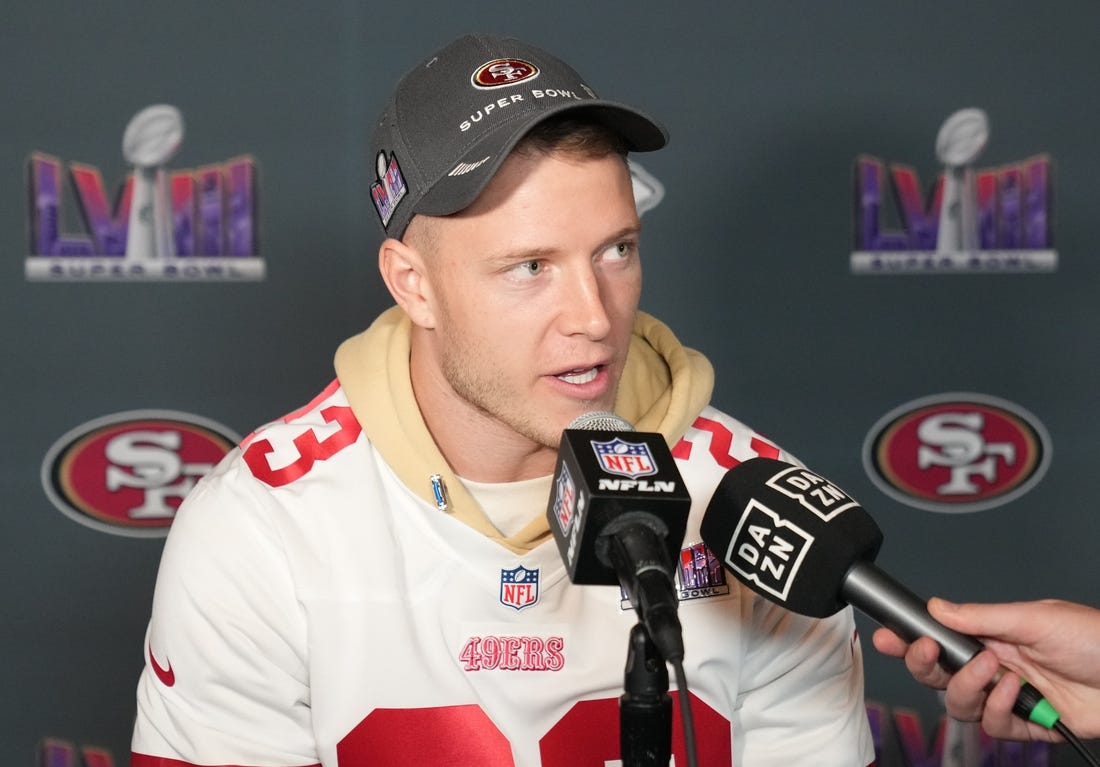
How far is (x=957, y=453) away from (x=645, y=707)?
156cm

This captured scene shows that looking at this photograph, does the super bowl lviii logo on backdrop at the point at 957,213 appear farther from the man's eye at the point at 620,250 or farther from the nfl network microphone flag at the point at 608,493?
the nfl network microphone flag at the point at 608,493

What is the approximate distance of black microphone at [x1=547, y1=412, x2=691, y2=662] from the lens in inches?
33.5

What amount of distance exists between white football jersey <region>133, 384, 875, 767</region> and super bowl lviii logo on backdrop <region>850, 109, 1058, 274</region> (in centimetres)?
91

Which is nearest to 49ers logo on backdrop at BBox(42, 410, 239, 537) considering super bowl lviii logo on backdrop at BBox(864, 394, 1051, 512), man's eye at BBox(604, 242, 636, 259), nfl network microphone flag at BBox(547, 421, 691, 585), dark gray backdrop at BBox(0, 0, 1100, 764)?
dark gray backdrop at BBox(0, 0, 1100, 764)

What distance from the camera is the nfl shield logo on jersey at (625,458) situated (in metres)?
0.91

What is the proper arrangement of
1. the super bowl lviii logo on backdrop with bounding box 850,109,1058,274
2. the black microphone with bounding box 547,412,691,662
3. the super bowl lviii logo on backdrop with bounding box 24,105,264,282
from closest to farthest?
1. the black microphone with bounding box 547,412,691,662
2. the super bowl lviii logo on backdrop with bounding box 24,105,264,282
3. the super bowl lviii logo on backdrop with bounding box 850,109,1058,274

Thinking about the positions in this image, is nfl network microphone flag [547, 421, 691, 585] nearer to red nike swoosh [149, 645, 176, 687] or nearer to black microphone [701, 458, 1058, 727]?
black microphone [701, 458, 1058, 727]

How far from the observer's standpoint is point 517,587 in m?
1.44

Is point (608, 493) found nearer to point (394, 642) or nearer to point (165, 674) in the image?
point (394, 642)

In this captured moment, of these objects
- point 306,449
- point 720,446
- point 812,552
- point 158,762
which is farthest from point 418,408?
point 812,552

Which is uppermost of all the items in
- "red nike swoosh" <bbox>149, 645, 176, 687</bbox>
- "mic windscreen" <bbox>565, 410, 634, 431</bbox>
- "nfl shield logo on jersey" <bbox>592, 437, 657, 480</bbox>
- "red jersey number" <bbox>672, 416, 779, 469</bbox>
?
"mic windscreen" <bbox>565, 410, 634, 431</bbox>

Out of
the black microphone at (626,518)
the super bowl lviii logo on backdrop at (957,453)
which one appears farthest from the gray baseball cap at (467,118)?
the super bowl lviii logo on backdrop at (957,453)

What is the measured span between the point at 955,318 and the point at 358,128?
1.04 metres

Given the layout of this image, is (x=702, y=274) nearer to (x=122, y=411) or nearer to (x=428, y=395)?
(x=428, y=395)
